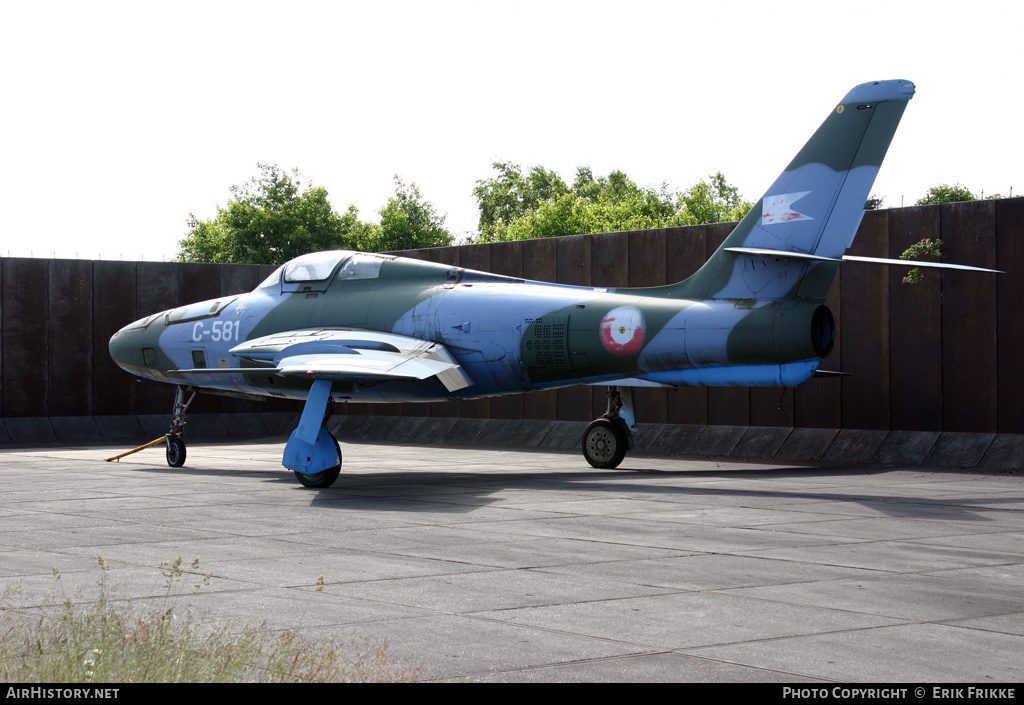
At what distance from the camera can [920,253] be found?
20.2 m

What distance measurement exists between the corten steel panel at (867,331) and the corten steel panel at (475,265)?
9889 mm

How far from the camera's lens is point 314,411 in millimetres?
15938

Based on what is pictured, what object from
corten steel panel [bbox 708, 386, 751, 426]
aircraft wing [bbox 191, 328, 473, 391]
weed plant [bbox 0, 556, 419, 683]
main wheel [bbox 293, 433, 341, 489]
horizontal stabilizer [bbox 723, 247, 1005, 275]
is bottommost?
main wheel [bbox 293, 433, 341, 489]

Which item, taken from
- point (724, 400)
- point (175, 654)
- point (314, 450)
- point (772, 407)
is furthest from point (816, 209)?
point (175, 654)

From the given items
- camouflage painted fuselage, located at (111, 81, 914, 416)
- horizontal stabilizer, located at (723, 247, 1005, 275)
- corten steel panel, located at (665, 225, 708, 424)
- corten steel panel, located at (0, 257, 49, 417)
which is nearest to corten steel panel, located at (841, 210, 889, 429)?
corten steel panel, located at (665, 225, 708, 424)

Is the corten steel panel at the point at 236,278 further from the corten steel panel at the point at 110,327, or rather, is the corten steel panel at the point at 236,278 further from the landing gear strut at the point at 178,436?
the landing gear strut at the point at 178,436

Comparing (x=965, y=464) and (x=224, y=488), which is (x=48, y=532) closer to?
(x=224, y=488)

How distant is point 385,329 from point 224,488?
13.0 ft

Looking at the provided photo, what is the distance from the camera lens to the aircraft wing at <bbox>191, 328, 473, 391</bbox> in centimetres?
1606

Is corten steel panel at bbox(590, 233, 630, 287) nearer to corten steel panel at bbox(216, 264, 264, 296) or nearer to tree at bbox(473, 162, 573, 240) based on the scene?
corten steel panel at bbox(216, 264, 264, 296)

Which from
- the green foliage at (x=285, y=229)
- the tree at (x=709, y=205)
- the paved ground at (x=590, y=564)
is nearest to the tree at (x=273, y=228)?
the green foliage at (x=285, y=229)

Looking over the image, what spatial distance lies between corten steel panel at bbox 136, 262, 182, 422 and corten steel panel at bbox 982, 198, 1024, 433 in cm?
2164
